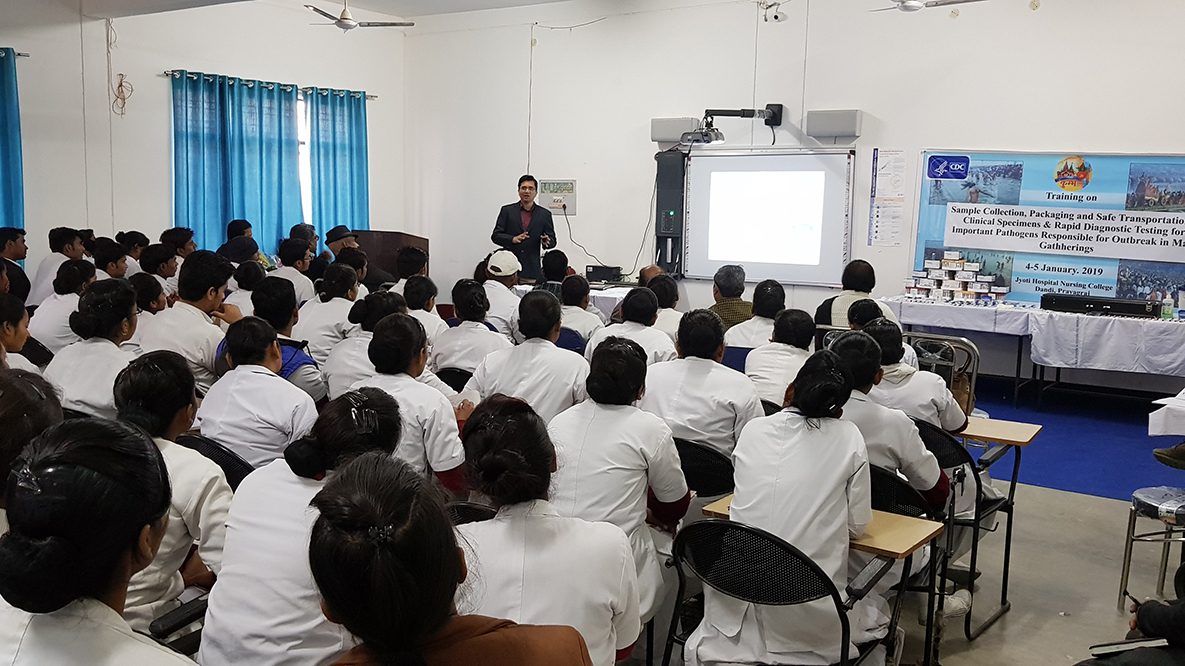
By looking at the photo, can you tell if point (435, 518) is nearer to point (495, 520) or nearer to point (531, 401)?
point (495, 520)

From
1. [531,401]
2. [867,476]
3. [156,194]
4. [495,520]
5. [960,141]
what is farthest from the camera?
[156,194]

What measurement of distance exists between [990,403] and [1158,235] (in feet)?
5.59

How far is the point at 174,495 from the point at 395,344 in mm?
954

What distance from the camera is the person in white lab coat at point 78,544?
1.14 metres

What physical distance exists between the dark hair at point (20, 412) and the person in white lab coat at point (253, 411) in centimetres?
89

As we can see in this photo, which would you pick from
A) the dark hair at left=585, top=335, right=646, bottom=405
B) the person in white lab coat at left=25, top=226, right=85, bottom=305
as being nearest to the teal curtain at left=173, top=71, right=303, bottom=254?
the person in white lab coat at left=25, top=226, right=85, bottom=305

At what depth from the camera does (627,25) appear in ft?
29.2

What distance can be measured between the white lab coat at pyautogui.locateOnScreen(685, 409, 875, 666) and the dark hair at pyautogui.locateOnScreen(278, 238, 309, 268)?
5048mm

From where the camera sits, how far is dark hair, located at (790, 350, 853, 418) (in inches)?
96.0

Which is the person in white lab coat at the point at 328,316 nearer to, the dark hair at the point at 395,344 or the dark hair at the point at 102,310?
the dark hair at the point at 102,310

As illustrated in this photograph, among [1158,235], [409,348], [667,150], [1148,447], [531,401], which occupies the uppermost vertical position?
[667,150]

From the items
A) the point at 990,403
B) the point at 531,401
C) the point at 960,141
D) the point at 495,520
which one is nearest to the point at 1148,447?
the point at 990,403

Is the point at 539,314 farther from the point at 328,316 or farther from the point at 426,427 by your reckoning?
the point at 328,316

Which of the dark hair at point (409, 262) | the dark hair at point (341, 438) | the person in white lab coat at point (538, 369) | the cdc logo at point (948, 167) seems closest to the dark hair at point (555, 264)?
the dark hair at point (409, 262)
